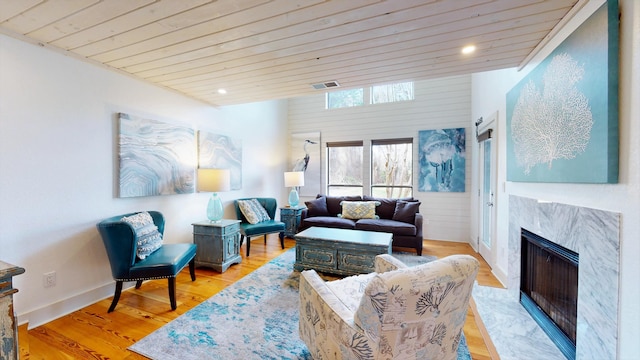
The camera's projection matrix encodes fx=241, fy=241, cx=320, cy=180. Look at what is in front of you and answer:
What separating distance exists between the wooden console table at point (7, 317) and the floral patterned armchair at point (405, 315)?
124 cm

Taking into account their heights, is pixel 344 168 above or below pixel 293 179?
above

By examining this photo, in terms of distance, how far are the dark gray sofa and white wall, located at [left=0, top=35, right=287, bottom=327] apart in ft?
8.48

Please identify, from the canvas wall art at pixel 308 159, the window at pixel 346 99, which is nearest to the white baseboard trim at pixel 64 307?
the canvas wall art at pixel 308 159

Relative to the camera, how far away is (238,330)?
1957 mm

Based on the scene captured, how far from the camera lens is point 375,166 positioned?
5.27 meters

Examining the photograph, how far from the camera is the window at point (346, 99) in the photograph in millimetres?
5359

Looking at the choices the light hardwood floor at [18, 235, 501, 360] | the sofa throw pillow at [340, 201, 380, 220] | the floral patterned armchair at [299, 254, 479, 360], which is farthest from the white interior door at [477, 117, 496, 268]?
the floral patterned armchair at [299, 254, 479, 360]

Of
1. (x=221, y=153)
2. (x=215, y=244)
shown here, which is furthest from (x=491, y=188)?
(x=221, y=153)

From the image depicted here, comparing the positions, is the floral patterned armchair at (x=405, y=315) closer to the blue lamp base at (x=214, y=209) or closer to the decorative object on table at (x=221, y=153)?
the blue lamp base at (x=214, y=209)

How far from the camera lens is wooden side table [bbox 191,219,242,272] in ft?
10.3

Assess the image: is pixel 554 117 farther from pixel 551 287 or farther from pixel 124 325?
pixel 124 325

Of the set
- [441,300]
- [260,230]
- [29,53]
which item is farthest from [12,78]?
[441,300]

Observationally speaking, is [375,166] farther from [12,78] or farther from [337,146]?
[12,78]

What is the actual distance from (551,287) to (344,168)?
397 cm
